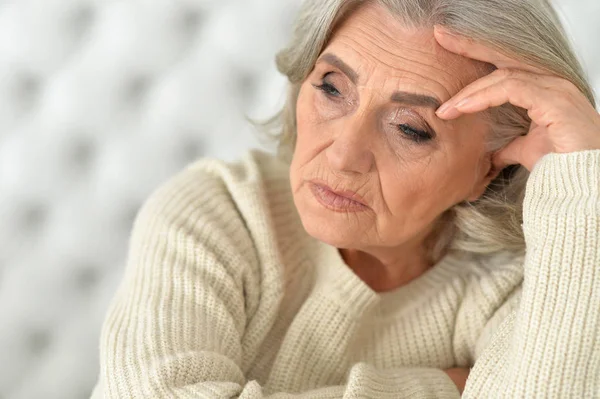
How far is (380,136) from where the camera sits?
4.62 feet

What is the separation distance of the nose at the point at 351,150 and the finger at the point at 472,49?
211mm

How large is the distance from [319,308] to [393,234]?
0.81ft

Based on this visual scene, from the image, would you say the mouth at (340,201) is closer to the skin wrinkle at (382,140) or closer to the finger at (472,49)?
the skin wrinkle at (382,140)

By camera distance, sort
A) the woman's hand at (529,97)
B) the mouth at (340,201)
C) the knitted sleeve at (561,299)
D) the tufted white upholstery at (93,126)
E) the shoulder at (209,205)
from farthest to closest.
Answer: the tufted white upholstery at (93,126)
the shoulder at (209,205)
the mouth at (340,201)
the woman's hand at (529,97)
the knitted sleeve at (561,299)

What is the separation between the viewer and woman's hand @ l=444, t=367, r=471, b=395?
1556 mm

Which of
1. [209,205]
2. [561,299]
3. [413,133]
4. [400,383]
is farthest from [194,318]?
[561,299]

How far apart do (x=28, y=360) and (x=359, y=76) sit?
124 centimetres

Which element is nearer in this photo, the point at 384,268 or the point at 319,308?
the point at 319,308

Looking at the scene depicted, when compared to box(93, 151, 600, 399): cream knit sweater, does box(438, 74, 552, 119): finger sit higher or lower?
Result: higher

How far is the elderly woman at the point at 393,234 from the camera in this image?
1.27 m

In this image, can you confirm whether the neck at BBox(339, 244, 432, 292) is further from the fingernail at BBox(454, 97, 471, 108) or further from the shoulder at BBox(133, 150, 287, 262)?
the fingernail at BBox(454, 97, 471, 108)

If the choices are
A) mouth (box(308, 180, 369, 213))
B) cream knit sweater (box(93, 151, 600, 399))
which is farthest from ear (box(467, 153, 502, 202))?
mouth (box(308, 180, 369, 213))

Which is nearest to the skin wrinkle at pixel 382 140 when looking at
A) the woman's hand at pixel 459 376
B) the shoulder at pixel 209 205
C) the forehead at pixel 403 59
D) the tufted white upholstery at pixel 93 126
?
the forehead at pixel 403 59

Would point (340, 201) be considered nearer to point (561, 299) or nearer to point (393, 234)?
point (393, 234)
